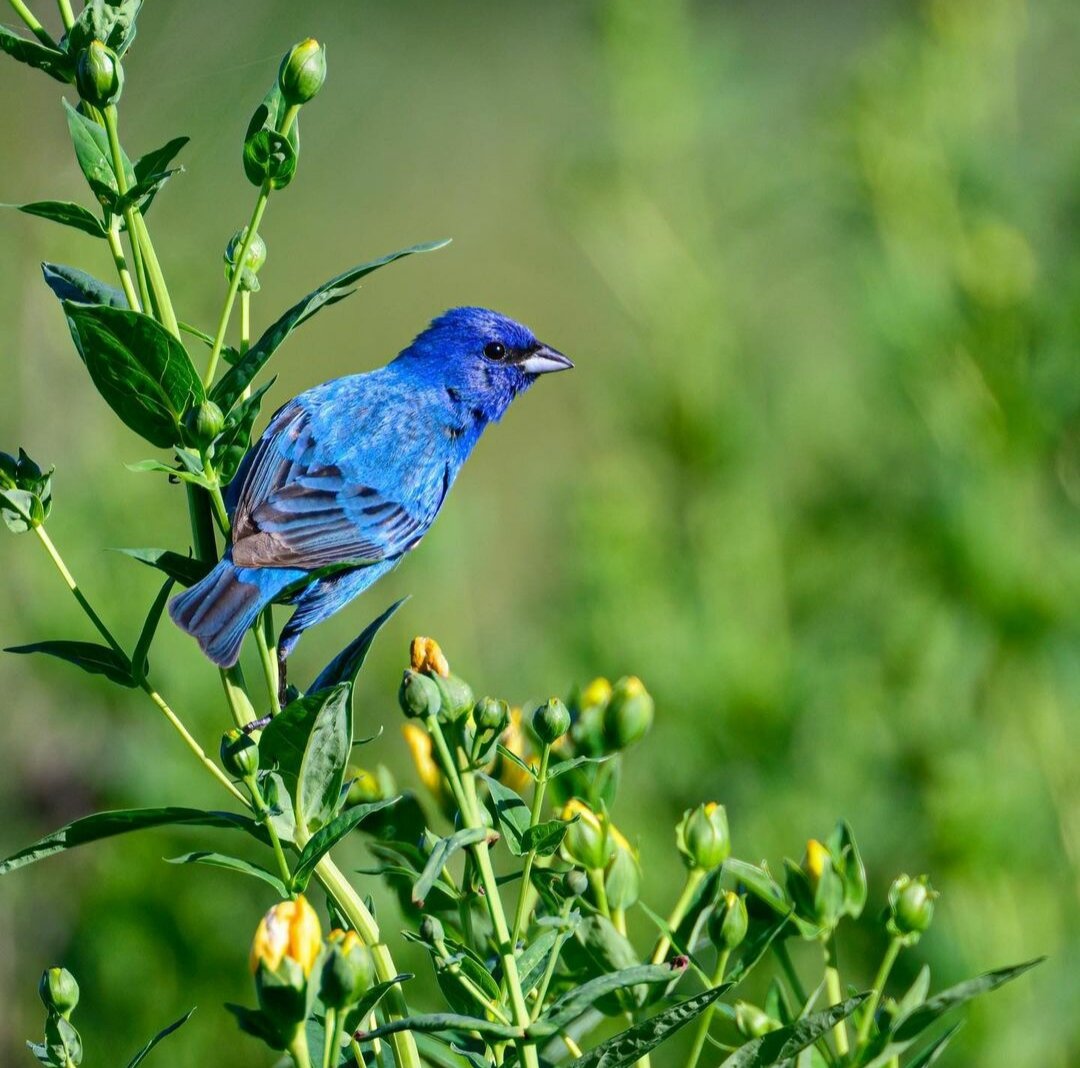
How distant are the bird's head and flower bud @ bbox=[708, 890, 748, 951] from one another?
1088 mm

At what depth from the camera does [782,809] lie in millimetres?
2510

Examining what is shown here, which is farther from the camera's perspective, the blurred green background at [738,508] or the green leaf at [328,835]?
the blurred green background at [738,508]

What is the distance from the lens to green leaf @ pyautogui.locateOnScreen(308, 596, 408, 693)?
33.8 inches

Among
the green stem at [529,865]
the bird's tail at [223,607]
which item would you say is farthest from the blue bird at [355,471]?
the green stem at [529,865]

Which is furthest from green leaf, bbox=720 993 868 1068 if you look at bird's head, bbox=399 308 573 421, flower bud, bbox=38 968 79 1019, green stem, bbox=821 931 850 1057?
bird's head, bbox=399 308 573 421

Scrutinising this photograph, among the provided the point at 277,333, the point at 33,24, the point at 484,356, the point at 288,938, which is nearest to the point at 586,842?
the point at 288,938

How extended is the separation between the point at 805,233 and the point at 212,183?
1288 mm

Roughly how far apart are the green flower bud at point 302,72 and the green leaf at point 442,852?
1.55 ft

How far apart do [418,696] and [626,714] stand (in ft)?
0.73

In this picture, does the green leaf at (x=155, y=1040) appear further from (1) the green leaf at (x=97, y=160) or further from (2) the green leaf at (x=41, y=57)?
(2) the green leaf at (x=41, y=57)

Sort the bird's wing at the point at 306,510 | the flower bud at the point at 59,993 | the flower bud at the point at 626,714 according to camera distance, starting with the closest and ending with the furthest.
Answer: the flower bud at the point at 59,993 → the flower bud at the point at 626,714 → the bird's wing at the point at 306,510

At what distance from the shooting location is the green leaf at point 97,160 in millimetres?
839

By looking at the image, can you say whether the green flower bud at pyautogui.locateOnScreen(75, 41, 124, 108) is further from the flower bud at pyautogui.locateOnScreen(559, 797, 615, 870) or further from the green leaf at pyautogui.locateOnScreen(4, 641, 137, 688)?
the flower bud at pyautogui.locateOnScreen(559, 797, 615, 870)

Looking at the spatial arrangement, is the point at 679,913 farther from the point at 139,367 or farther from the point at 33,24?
the point at 33,24
